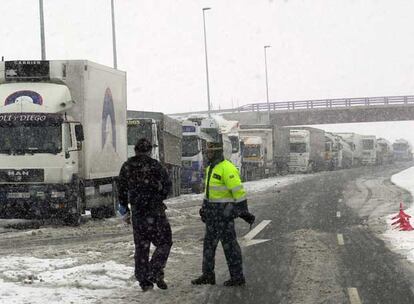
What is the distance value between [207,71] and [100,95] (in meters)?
37.0

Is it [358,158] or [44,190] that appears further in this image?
[358,158]

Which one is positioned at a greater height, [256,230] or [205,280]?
[205,280]

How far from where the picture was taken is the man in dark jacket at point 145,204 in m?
7.80

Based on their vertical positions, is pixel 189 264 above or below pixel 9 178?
below

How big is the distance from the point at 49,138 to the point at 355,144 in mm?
60577

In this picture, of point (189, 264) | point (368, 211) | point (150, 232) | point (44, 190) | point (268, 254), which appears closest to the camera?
point (150, 232)

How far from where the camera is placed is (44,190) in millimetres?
15016

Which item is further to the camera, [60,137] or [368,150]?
[368,150]

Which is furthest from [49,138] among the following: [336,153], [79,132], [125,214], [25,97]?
[336,153]

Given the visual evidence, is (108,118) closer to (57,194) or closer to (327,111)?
(57,194)

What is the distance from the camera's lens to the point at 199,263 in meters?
10.2

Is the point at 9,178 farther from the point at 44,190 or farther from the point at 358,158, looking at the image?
the point at 358,158

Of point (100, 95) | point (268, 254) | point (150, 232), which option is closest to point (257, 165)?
point (100, 95)

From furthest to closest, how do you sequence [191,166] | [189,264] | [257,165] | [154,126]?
1. [257,165]
2. [191,166]
3. [154,126]
4. [189,264]
